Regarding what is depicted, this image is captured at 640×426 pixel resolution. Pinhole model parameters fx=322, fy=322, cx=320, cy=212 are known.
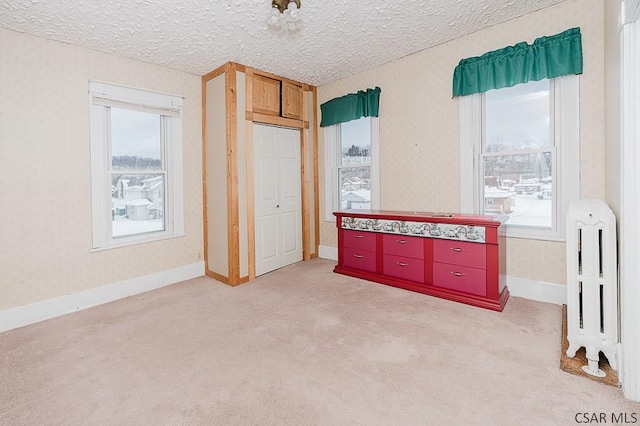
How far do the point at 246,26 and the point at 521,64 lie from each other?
8.65 feet

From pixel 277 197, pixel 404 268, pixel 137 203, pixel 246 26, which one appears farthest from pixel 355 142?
pixel 137 203

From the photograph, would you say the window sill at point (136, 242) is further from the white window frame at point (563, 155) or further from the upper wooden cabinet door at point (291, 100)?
the white window frame at point (563, 155)

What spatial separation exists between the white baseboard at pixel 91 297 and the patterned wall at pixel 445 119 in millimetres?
2258

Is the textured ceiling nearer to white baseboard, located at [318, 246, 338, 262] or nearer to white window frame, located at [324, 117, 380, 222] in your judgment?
white window frame, located at [324, 117, 380, 222]

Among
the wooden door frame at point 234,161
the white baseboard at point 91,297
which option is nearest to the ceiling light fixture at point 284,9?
the wooden door frame at point 234,161

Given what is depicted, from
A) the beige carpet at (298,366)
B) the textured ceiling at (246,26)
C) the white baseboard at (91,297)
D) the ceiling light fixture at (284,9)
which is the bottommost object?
the beige carpet at (298,366)

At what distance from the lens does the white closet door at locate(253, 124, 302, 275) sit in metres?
4.39

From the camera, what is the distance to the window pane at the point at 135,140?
12.1ft

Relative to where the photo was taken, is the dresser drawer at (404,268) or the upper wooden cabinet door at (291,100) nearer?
the dresser drawer at (404,268)

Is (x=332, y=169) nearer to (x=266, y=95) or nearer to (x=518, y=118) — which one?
(x=266, y=95)

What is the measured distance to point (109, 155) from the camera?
3.62 meters

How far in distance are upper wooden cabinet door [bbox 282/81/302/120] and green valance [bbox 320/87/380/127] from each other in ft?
1.24

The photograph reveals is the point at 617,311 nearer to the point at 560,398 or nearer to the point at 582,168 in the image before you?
the point at 560,398

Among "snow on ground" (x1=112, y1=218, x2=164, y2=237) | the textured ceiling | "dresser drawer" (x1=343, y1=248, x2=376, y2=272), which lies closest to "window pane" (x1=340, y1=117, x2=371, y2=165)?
the textured ceiling
